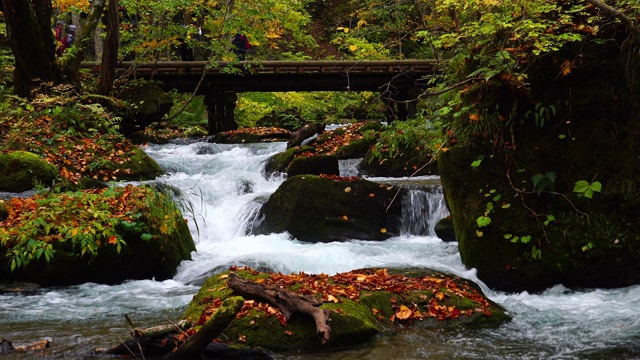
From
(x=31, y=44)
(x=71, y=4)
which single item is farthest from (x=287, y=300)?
(x=71, y=4)

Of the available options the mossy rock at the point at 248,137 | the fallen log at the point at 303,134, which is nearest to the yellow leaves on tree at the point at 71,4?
the mossy rock at the point at 248,137

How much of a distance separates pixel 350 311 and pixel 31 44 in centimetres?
1093

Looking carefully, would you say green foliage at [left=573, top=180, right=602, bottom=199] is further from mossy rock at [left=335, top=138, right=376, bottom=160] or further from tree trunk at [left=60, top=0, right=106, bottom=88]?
tree trunk at [left=60, top=0, right=106, bottom=88]

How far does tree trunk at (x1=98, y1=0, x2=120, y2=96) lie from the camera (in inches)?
576

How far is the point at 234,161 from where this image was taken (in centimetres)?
1620

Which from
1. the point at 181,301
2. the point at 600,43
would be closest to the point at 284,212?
the point at 181,301

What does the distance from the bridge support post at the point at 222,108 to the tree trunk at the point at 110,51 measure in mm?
6259

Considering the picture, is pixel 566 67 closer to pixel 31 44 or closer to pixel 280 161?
pixel 280 161

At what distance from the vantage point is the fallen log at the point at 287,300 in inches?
193

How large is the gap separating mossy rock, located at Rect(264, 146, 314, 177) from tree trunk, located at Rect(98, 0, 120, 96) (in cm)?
439

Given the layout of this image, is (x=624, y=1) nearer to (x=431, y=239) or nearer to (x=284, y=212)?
(x=431, y=239)

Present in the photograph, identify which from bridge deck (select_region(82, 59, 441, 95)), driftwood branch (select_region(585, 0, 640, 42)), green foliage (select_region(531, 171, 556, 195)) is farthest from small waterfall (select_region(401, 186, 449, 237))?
bridge deck (select_region(82, 59, 441, 95))

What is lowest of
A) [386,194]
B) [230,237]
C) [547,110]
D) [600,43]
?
[230,237]

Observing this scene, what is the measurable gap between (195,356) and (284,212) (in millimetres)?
6374
